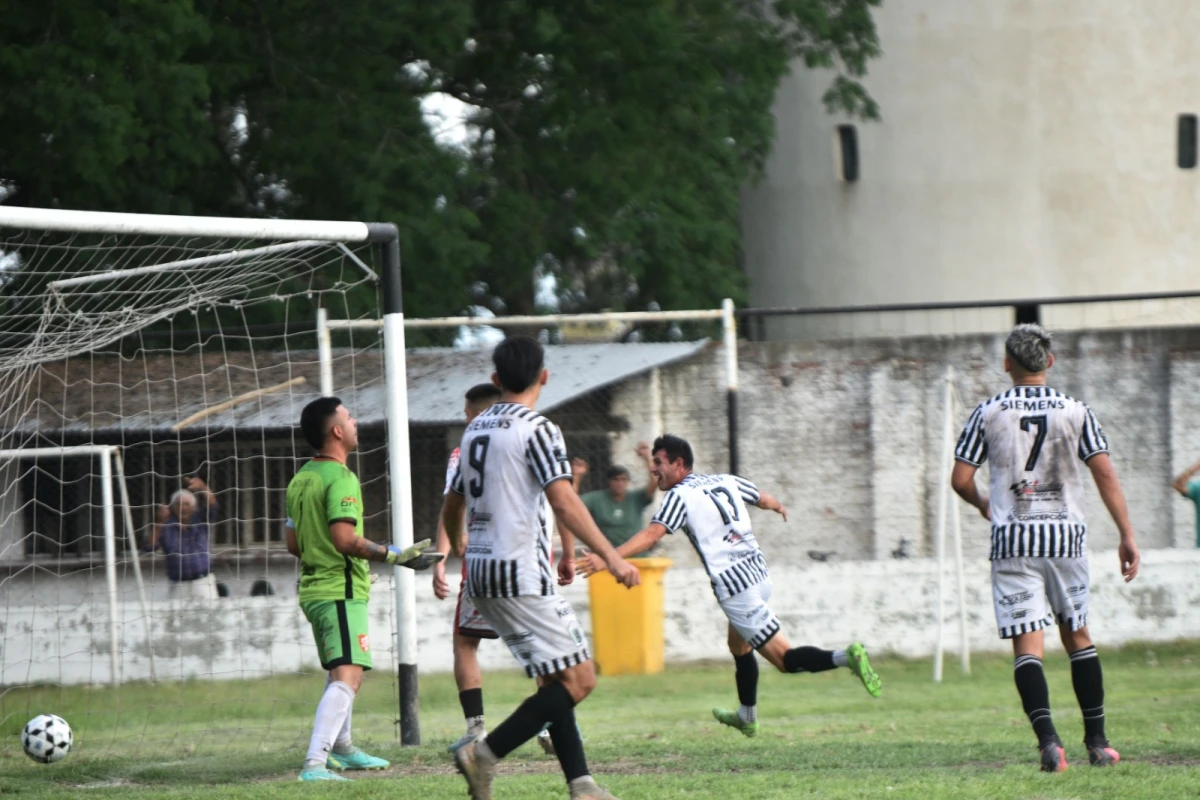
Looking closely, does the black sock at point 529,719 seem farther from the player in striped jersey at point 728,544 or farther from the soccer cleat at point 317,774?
the player in striped jersey at point 728,544

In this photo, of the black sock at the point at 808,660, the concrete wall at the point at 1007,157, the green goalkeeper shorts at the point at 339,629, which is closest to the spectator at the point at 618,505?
the black sock at the point at 808,660

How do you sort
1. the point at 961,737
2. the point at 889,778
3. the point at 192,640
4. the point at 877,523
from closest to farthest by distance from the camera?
the point at 889,778, the point at 961,737, the point at 192,640, the point at 877,523

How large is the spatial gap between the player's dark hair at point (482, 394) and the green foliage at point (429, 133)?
10.4 m

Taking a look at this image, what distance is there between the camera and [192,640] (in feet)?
46.0

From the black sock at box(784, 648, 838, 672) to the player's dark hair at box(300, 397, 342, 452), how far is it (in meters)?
2.81

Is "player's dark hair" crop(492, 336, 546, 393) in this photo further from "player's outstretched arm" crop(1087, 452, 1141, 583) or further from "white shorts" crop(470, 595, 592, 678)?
"player's outstretched arm" crop(1087, 452, 1141, 583)

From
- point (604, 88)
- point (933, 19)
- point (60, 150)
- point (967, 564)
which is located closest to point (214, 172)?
point (60, 150)

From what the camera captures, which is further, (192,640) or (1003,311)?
(1003,311)

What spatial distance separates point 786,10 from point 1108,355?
10474 mm

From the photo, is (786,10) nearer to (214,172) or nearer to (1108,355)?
(214,172)

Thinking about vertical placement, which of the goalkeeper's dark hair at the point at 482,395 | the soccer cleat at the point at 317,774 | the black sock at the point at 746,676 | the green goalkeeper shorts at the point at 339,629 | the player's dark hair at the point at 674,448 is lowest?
the soccer cleat at the point at 317,774

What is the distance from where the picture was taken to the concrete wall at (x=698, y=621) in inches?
553

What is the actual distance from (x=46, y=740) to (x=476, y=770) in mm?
3491

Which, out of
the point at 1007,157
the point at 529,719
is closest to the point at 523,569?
the point at 529,719
